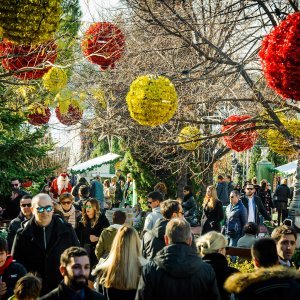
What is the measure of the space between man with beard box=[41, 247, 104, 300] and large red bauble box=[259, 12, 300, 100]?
321 centimetres

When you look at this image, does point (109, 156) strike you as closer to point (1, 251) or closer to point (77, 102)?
point (77, 102)

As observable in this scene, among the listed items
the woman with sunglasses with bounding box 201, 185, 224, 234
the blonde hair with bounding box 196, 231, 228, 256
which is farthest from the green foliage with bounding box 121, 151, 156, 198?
the blonde hair with bounding box 196, 231, 228, 256

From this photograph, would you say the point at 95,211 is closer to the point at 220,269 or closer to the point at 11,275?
the point at 11,275

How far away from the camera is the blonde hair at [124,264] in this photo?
6137 millimetres

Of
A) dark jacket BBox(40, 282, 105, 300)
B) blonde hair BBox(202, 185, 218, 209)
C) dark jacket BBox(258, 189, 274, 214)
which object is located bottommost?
dark jacket BBox(40, 282, 105, 300)

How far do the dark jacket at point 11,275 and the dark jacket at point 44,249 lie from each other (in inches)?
40.0

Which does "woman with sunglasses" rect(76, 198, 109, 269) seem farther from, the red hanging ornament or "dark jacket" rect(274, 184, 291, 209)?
"dark jacket" rect(274, 184, 291, 209)

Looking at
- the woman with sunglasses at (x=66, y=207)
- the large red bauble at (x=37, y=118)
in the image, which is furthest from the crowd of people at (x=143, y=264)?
the large red bauble at (x=37, y=118)

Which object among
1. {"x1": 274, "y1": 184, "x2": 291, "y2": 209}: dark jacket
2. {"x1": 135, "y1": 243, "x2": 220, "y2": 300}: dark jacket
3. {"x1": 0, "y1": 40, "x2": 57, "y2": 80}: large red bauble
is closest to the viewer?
{"x1": 135, "y1": 243, "x2": 220, "y2": 300}: dark jacket

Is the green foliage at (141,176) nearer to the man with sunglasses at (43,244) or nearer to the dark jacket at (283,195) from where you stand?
the dark jacket at (283,195)

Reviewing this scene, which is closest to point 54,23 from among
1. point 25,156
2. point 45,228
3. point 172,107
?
point 45,228

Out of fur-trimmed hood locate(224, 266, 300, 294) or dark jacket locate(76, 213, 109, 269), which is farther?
dark jacket locate(76, 213, 109, 269)

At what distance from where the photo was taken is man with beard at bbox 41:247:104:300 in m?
5.21

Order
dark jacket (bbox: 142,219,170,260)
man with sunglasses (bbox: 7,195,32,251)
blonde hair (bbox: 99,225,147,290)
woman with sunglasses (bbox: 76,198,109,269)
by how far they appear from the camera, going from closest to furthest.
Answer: blonde hair (bbox: 99,225,147,290)
dark jacket (bbox: 142,219,170,260)
man with sunglasses (bbox: 7,195,32,251)
woman with sunglasses (bbox: 76,198,109,269)
